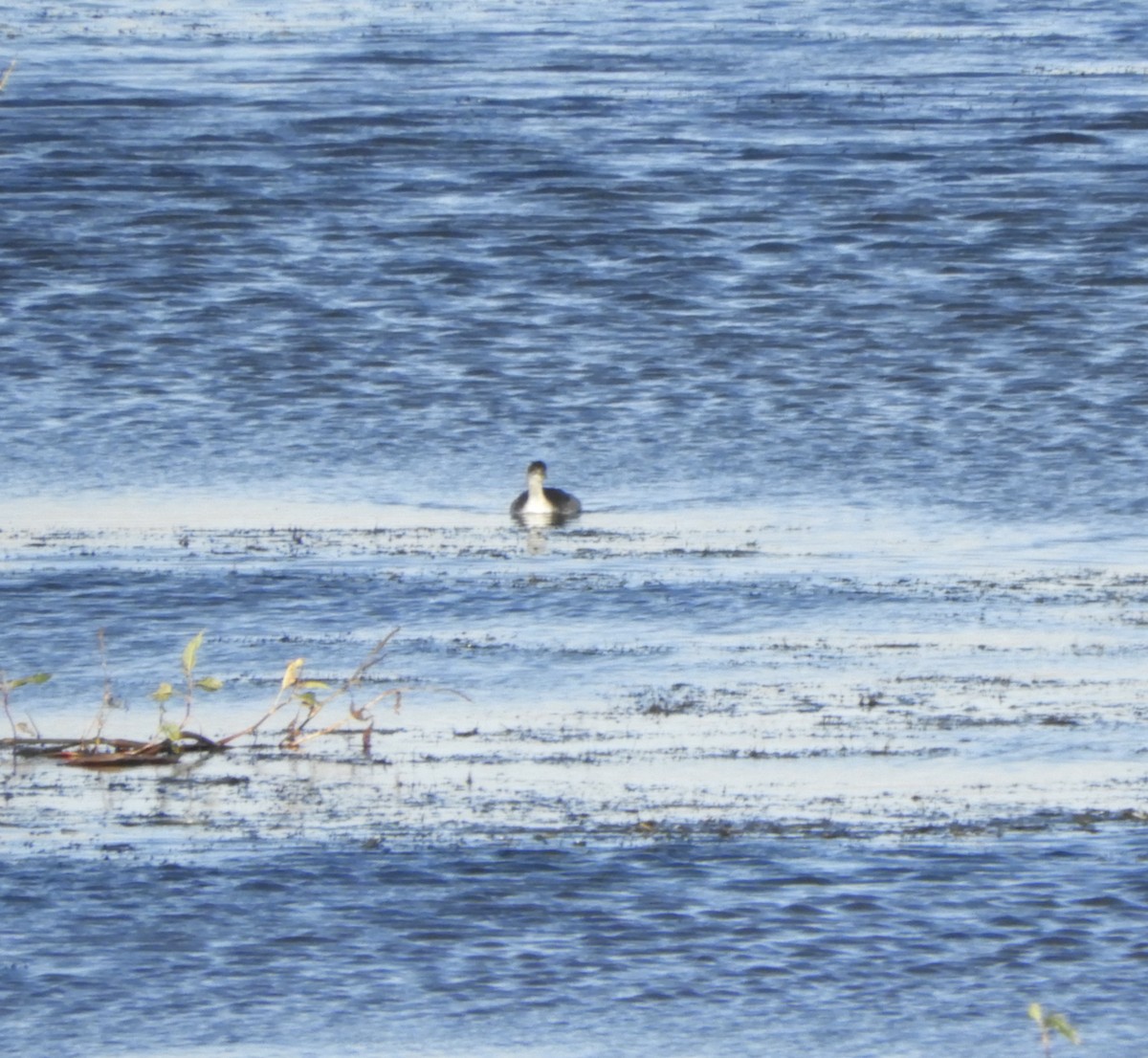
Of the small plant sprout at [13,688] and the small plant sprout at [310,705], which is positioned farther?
the small plant sprout at [310,705]

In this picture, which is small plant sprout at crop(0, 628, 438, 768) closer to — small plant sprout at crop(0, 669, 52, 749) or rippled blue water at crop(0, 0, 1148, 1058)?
small plant sprout at crop(0, 669, 52, 749)

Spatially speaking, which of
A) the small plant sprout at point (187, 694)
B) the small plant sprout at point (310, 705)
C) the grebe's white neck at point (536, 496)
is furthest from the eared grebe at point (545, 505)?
the small plant sprout at point (187, 694)

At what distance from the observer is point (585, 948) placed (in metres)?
9.55

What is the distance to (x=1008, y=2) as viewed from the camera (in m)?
57.6

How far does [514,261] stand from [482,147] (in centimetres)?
833

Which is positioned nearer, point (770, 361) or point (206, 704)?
point (206, 704)

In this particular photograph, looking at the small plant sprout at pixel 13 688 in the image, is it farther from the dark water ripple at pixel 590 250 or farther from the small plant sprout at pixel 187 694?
the dark water ripple at pixel 590 250

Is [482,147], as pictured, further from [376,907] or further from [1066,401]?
[376,907]

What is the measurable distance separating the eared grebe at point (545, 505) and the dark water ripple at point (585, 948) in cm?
863

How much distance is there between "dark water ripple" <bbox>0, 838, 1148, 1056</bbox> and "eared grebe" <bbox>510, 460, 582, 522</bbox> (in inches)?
340

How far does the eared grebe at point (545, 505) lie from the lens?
750 inches

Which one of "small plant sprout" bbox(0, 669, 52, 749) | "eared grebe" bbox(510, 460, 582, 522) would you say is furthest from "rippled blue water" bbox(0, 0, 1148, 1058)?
"small plant sprout" bbox(0, 669, 52, 749)

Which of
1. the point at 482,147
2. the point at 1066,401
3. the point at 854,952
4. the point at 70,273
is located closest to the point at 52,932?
the point at 854,952

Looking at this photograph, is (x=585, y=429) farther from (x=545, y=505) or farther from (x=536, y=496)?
(x=545, y=505)
